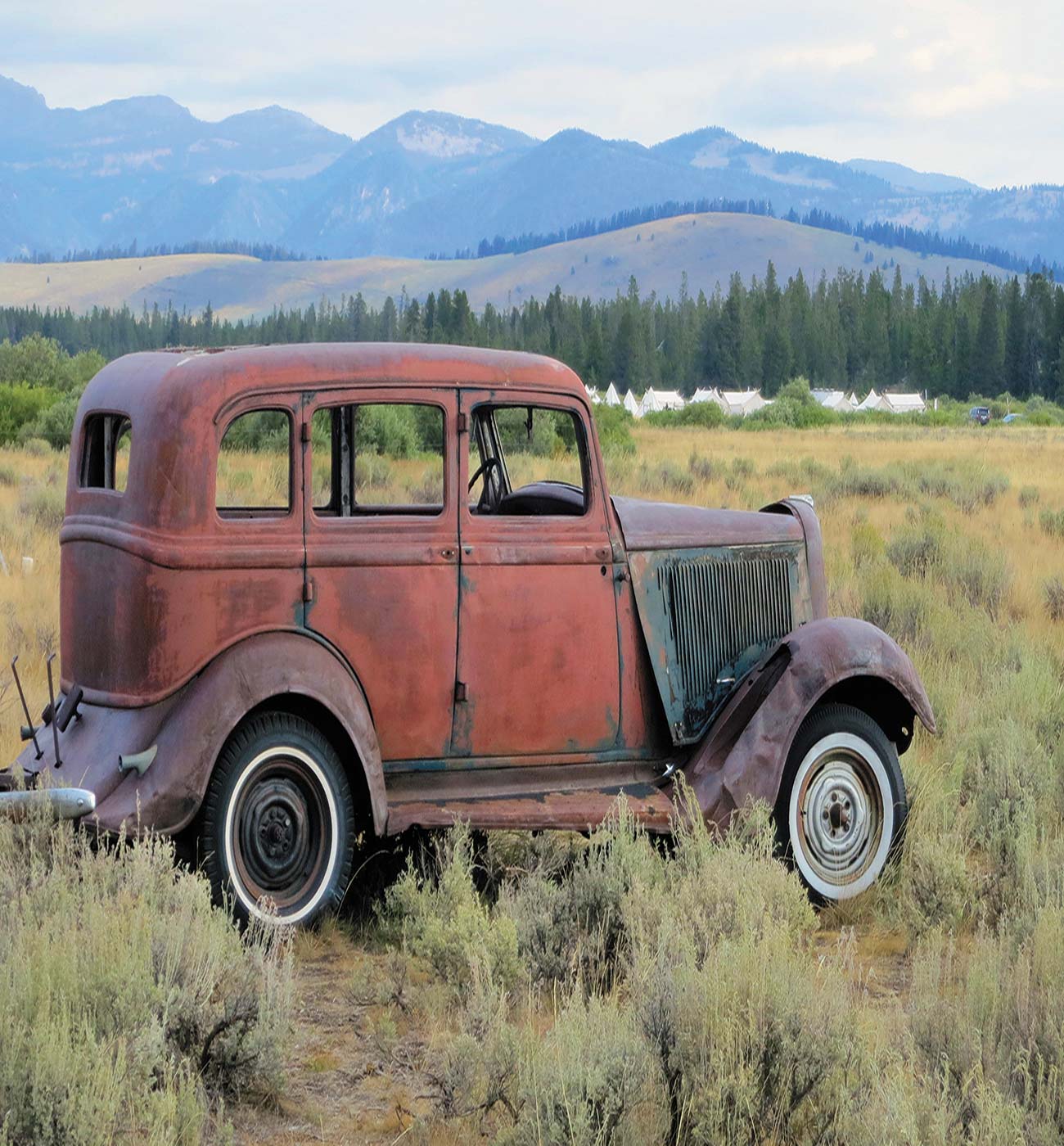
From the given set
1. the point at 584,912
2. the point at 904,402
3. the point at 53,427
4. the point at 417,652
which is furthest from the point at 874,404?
the point at 584,912

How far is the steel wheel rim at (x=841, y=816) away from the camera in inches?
255

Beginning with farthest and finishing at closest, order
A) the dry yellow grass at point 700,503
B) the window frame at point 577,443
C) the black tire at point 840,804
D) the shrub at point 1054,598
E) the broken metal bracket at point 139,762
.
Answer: the shrub at point 1054,598 < the dry yellow grass at point 700,503 < the black tire at point 840,804 < the window frame at point 577,443 < the broken metal bracket at point 139,762

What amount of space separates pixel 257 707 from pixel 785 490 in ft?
68.2

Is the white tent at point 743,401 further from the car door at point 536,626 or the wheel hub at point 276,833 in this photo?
the wheel hub at point 276,833

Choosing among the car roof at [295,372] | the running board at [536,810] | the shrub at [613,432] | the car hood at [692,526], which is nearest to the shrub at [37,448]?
the shrub at [613,432]

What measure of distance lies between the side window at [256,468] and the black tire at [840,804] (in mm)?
2441

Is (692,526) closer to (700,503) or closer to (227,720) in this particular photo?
(227,720)

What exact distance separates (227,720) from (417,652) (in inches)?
34.3

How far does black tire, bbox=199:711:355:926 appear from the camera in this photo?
18.1 ft

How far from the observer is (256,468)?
15672 mm

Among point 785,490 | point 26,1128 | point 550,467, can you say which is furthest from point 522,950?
point 785,490

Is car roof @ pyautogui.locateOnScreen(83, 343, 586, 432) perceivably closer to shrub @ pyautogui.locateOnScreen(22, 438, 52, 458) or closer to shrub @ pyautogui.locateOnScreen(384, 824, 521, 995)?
shrub @ pyautogui.locateOnScreen(384, 824, 521, 995)

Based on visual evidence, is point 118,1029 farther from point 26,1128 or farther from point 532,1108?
point 532,1108

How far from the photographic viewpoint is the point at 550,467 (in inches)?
754
